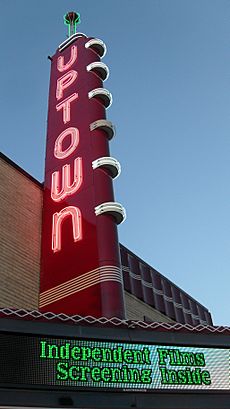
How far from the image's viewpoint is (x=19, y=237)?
17.8 m

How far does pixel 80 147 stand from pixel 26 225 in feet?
11.1

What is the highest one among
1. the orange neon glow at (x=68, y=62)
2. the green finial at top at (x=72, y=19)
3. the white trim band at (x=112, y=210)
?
the green finial at top at (x=72, y=19)

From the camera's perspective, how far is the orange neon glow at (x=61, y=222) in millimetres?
16078

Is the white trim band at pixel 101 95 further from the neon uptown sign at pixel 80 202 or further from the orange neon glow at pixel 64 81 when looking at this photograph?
Answer: the orange neon glow at pixel 64 81

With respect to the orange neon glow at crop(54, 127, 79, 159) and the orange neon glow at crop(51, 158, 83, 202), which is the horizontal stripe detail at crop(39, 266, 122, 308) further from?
the orange neon glow at crop(54, 127, 79, 159)

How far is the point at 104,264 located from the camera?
1475 centimetres

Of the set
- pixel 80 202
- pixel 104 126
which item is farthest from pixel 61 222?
pixel 104 126

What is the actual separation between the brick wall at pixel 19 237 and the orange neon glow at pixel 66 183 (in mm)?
1289

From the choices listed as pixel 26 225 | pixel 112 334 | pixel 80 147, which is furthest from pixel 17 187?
pixel 112 334

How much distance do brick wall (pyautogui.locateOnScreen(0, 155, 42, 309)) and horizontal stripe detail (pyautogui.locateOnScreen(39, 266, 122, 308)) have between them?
1043 millimetres

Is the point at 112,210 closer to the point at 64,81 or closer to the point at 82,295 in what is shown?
the point at 82,295

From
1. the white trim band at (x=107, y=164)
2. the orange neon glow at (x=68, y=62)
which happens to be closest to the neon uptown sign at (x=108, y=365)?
the white trim band at (x=107, y=164)

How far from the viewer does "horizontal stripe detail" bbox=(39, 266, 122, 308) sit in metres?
14.5

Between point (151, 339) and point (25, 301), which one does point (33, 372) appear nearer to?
point (151, 339)
